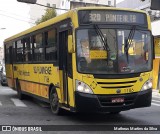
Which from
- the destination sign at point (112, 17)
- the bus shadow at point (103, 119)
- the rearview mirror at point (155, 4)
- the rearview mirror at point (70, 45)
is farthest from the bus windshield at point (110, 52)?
the bus shadow at point (103, 119)

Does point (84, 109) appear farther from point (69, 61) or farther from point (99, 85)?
point (69, 61)

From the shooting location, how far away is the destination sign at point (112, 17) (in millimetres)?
10641

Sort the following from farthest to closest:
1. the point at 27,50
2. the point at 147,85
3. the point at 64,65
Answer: the point at 27,50 → the point at 64,65 → the point at 147,85

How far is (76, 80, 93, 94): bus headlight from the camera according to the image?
1026 centimetres

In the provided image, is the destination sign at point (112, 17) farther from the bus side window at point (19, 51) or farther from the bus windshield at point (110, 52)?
the bus side window at point (19, 51)

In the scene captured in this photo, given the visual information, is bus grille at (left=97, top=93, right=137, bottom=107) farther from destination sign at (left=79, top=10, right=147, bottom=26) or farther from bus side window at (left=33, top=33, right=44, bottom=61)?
bus side window at (left=33, top=33, right=44, bottom=61)

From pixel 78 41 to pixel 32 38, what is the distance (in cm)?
→ 502

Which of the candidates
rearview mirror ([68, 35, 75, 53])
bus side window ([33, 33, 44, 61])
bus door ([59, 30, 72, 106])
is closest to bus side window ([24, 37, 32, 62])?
bus side window ([33, 33, 44, 61])

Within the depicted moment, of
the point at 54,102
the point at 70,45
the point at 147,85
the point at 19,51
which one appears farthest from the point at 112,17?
the point at 19,51

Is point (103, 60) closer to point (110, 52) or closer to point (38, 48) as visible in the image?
point (110, 52)

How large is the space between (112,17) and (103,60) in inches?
49.7

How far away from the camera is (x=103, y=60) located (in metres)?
10.4

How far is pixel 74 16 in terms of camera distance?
1066cm

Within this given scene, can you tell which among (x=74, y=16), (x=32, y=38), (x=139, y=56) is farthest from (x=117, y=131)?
(x=32, y=38)
